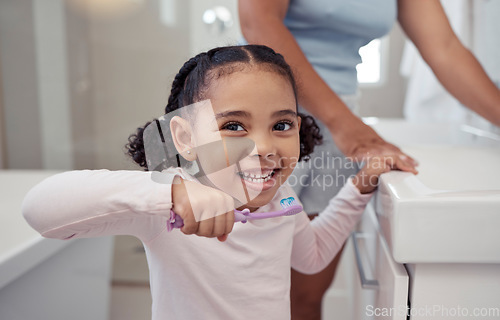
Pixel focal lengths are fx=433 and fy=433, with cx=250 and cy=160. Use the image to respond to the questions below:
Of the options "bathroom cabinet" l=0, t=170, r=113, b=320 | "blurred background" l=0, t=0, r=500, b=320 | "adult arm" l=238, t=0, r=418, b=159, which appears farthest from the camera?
"blurred background" l=0, t=0, r=500, b=320

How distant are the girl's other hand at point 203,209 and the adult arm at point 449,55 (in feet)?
1.87

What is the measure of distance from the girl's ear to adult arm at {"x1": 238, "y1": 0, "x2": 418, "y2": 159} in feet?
0.43

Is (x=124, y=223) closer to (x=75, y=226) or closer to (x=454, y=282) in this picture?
(x=75, y=226)

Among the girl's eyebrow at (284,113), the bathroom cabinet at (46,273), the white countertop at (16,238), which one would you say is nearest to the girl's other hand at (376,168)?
the girl's eyebrow at (284,113)

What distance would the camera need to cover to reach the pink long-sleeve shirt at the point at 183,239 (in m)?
0.34

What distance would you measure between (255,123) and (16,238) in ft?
2.16

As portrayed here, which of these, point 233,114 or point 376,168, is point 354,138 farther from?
point 233,114

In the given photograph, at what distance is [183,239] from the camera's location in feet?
1.46

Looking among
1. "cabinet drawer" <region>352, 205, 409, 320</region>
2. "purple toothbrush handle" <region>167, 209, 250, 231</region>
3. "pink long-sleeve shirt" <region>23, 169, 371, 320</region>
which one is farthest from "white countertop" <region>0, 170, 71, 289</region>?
"cabinet drawer" <region>352, 205, 409, 320</region>

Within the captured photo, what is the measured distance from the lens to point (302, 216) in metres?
0.54

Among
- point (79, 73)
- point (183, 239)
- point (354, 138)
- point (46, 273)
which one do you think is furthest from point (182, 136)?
point (79, 73)

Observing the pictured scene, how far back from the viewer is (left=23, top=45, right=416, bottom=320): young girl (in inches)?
13.0

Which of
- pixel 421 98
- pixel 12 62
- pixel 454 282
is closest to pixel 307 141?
pixel 454 282

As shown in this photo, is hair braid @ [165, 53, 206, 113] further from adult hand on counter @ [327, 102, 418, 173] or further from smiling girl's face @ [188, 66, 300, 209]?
adult hand on counter @ [327, 102, 418, 173]
